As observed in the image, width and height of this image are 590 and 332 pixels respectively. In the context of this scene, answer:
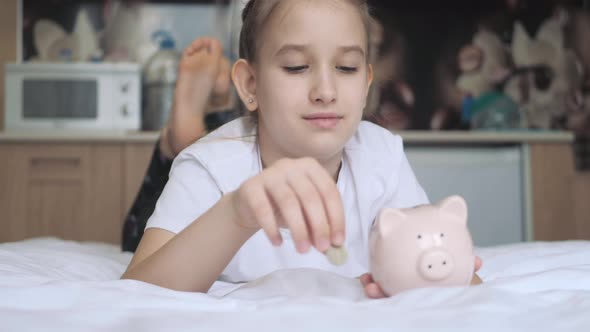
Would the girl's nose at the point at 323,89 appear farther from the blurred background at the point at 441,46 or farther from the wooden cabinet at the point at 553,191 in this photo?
the blurred background at the point at 441,46

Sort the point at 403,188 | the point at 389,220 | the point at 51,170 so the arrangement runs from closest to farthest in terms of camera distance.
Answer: the point at 389,220, the point at 403,188, the point at 51,170

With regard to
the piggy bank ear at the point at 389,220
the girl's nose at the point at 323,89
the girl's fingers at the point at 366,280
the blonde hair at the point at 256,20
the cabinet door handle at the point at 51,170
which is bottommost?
the girl's fingers at the point at 366,280

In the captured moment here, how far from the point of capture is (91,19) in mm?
3027

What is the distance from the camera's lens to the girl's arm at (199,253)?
66cm

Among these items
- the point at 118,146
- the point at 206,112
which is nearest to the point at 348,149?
the point at 206,112

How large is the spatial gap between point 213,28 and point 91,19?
0.55 m

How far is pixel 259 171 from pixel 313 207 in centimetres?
46

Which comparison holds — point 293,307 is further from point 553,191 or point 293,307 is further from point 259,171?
point 553,191

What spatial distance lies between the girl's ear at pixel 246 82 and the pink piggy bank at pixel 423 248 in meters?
0.43

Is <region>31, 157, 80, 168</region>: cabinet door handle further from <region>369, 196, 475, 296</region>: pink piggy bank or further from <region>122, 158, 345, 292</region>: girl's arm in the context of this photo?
<region>369, 196, 475, 296</region>: pink piggy bank

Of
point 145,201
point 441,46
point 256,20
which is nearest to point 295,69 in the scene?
point 256,20

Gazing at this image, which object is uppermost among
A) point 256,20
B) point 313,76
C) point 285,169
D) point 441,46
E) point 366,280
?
point 441,46

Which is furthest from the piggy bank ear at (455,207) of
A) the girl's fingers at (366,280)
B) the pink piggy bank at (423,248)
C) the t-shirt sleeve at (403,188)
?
the t-shirt sleeve at (403,188)

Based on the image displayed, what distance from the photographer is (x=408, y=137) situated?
8.45 ft
